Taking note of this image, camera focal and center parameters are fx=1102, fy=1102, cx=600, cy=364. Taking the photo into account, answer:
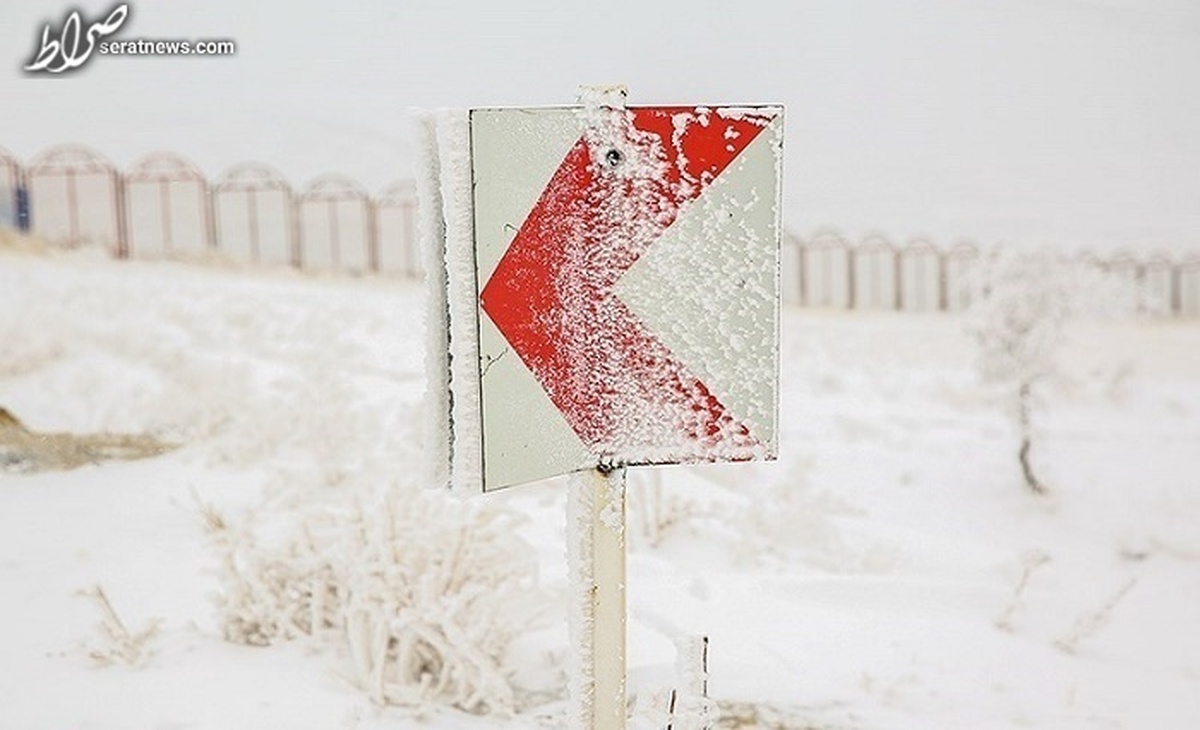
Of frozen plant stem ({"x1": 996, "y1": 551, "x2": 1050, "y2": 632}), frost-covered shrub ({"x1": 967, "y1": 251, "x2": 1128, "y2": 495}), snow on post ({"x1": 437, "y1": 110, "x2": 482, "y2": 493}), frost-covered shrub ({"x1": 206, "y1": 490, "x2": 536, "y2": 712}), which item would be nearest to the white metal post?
snow on post ({"x1": 437, "y1": 110, "x2": 482, "y2": 493})

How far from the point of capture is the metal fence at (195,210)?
2402 mm

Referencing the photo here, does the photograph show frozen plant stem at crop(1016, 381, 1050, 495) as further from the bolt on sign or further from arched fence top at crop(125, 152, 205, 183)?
arched fence top at crop(125, 152, 205, 183)

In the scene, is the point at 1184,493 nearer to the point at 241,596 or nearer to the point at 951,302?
the point at 951,302

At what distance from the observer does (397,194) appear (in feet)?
8.39

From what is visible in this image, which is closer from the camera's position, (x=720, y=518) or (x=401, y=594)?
(x=401, y=594)

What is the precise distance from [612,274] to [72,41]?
1.61 metres

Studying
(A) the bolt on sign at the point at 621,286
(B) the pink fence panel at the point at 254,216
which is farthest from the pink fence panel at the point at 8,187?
(A) the bolt on sign at the point at 621,286

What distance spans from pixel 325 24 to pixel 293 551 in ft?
3.65

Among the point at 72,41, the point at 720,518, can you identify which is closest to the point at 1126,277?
the point at 720,518

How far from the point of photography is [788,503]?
228 cm

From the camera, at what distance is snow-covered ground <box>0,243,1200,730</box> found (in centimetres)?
146

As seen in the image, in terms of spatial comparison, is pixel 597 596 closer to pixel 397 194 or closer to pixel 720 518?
pixel 720 518

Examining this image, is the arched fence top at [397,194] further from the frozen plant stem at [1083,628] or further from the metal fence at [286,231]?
the frozen plant stem at [1083,628]

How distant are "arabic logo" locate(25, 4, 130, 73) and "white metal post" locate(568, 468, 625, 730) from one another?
5.21 ft
